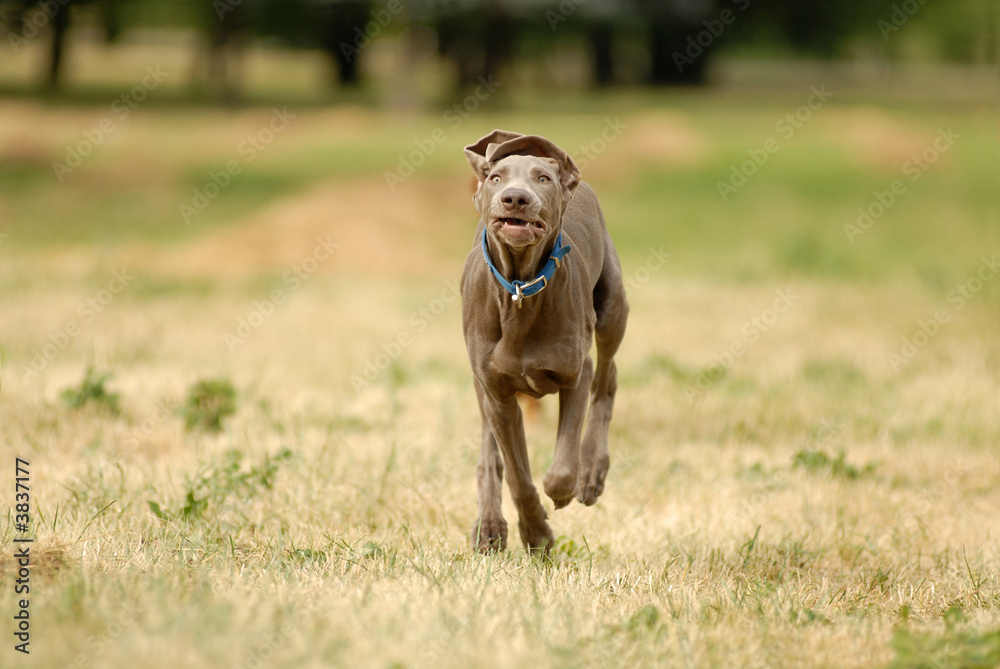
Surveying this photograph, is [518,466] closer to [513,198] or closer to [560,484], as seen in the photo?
[560,484]

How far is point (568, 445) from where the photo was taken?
523 cm

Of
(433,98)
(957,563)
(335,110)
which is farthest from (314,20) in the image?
(957,563)

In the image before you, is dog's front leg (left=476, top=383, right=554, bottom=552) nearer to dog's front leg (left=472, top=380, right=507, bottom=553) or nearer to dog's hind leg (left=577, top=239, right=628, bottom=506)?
dog's front leg (left=472, top=380, right=507, bottom=553)

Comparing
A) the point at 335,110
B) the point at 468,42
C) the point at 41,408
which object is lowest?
the point at 41,408

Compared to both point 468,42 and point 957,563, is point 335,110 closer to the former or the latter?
point 468,42

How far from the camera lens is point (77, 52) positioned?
5362 centimetres

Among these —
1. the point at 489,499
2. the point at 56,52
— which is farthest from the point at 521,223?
the point at 56,52

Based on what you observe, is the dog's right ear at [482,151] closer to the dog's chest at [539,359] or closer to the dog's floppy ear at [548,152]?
the dog's floppy ear at [548,152]

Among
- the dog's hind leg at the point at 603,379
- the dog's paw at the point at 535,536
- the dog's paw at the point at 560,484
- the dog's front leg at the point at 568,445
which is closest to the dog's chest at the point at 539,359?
the dog's front leg at the point at 568,445

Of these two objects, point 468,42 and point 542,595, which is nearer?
point 542,595

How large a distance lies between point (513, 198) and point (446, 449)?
3615 mm

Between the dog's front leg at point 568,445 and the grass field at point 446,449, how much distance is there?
39 centimetres

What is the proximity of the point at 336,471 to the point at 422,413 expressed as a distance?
2.17 meters

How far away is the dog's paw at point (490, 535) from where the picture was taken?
560 cm
